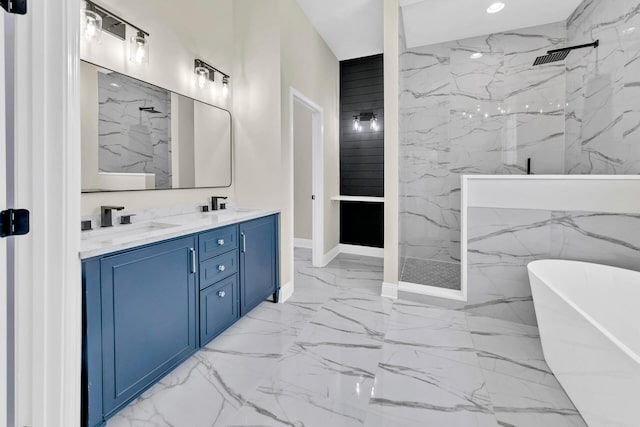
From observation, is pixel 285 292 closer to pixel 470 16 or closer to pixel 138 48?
pixel 138 48

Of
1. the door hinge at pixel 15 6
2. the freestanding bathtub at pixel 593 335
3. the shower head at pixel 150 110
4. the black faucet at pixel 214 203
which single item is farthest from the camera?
the black faucet at pixel 214 203

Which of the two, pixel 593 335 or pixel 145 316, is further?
pixel 145 316

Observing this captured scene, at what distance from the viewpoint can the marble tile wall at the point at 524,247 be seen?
219cm

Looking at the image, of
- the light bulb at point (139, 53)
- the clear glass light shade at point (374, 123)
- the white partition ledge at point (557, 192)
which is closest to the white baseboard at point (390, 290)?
the white partition ledge at point (557, 192)

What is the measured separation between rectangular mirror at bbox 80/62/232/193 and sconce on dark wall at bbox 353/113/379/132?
2.25 meters

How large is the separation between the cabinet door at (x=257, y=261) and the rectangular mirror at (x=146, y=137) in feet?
2.07

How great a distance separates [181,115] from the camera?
2461mm

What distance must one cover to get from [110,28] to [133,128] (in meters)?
0.61

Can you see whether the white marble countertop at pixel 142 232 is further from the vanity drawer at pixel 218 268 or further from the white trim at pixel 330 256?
the white trim at pixel 330 256

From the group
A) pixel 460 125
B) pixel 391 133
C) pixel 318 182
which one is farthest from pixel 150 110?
pixel 460 125

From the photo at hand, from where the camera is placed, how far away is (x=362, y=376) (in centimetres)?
185

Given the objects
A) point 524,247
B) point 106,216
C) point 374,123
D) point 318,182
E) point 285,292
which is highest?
point 374,123

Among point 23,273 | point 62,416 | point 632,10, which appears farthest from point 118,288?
point 632,10

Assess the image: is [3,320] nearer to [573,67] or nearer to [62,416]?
[62,416]
